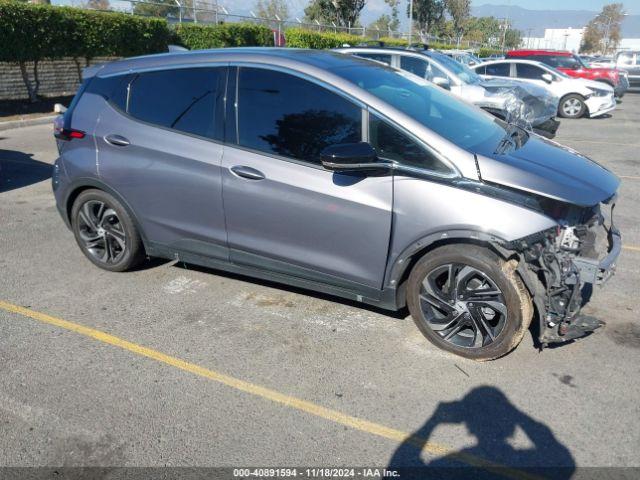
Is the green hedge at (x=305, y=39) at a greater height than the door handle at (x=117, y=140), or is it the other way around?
the green hedge at (x=305, y=39)

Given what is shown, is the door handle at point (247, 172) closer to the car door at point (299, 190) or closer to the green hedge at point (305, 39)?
the car door at point (299, 190)

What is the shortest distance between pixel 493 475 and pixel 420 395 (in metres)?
0.67

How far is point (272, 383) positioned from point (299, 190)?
4.10ft

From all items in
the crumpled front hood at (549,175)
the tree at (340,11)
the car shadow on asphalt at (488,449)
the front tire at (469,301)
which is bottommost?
the car shadow on asphalt at (488,449)

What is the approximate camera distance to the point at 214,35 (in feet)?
65.3

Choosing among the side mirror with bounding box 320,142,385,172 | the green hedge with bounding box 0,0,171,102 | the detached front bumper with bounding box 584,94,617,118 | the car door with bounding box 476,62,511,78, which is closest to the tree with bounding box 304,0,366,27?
the green hedge with bounding box 0,0,171,102

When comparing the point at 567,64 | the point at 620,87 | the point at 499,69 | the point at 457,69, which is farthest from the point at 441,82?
the point at 620,87

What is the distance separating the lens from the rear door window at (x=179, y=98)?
162 inches

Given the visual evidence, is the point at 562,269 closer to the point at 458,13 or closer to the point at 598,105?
the point at 598,105

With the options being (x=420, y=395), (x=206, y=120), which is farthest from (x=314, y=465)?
(x=206, y=120)

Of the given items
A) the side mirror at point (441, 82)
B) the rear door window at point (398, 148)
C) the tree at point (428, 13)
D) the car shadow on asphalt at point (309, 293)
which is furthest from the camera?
the tree at point (428, 13)

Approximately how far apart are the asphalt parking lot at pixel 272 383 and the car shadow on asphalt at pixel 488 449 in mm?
11

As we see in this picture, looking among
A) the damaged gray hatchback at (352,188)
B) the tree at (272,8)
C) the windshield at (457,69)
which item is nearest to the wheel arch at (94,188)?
the damaged gray hatchback at (352,188)

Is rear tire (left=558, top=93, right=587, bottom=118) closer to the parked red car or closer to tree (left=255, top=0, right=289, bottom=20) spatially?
the parked red car
